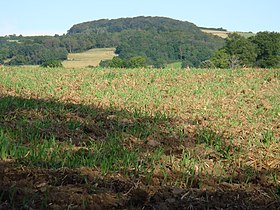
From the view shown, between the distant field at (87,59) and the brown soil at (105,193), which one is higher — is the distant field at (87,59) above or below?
below

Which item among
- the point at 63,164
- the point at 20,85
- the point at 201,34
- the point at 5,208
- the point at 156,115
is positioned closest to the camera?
the point at 5,208

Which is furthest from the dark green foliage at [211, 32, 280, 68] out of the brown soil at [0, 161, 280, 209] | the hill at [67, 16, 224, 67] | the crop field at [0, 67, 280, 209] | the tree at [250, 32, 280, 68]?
the brown soil at [0, 161, 280, 209]

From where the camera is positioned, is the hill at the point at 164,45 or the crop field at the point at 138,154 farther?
the hill at the point at 164,45

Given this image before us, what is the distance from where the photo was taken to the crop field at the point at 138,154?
3955 mm

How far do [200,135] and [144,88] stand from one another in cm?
801

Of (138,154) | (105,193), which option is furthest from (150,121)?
(105,193)

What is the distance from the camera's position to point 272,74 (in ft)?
65.2

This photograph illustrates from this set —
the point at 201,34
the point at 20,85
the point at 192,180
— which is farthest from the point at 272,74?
the point at 201,34

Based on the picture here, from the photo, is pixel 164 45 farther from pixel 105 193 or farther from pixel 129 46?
pixel 105 193

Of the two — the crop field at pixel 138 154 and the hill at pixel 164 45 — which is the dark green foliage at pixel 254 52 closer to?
the hill at pixel 164 45

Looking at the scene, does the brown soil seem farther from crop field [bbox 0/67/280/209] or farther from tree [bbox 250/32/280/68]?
tree [bbox 250/32/280/68]

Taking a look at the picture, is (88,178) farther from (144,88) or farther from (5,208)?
(144,88)

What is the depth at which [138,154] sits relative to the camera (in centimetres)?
558

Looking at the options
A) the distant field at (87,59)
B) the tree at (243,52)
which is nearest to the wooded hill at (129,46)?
the distant field at (87,59)
